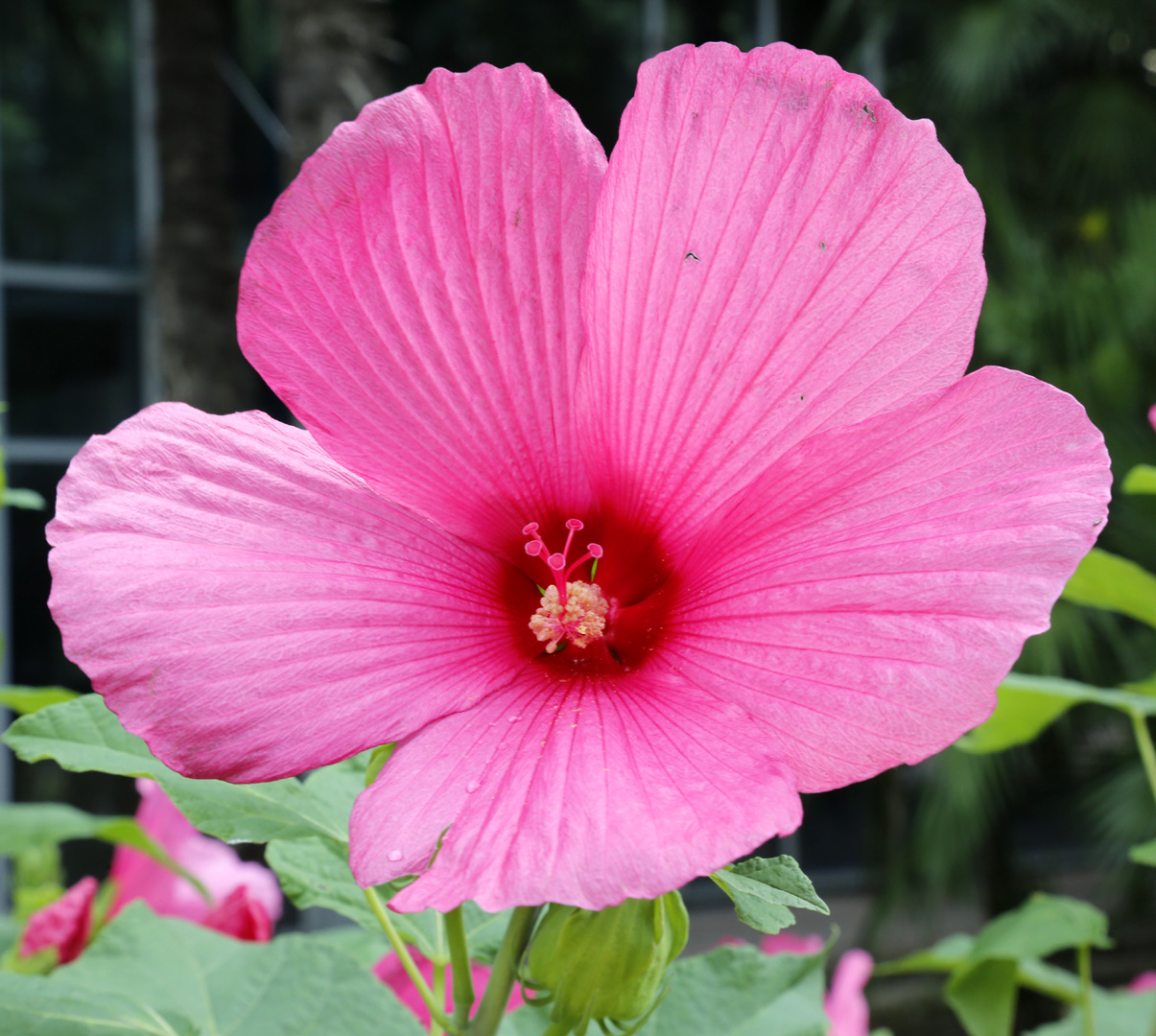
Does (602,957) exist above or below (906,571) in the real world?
below

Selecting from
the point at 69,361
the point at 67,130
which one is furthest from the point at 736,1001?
the point at 67,130

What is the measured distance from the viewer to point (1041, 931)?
2.31ft

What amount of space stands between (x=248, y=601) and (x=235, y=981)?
0.97 ft

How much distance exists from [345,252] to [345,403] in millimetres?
50

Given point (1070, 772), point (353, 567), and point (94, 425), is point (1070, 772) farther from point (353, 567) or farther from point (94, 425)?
point (353, 567)

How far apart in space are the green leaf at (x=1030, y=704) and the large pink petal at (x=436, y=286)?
1.36ft

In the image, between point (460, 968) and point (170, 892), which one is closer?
point (460, 968)

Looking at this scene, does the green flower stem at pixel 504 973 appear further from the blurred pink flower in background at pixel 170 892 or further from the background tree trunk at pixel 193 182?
the background tree trunk at pixel 193 182

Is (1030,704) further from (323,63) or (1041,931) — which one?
(323,63)

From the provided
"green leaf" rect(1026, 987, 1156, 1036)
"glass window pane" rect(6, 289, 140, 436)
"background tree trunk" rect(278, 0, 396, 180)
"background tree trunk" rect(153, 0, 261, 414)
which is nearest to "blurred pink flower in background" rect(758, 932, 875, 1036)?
"green leaf" rect(1026, 987, 1156, 1036)

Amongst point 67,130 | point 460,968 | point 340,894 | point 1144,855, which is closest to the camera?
point 460,968

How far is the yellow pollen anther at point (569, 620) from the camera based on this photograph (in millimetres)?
417

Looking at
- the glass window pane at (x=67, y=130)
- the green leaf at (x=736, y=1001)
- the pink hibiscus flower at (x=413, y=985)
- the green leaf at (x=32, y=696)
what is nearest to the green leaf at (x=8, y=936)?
the green leaf at (x=32, y=696)

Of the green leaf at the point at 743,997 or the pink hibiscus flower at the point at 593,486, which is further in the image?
the green leaf at the point at 743,997
